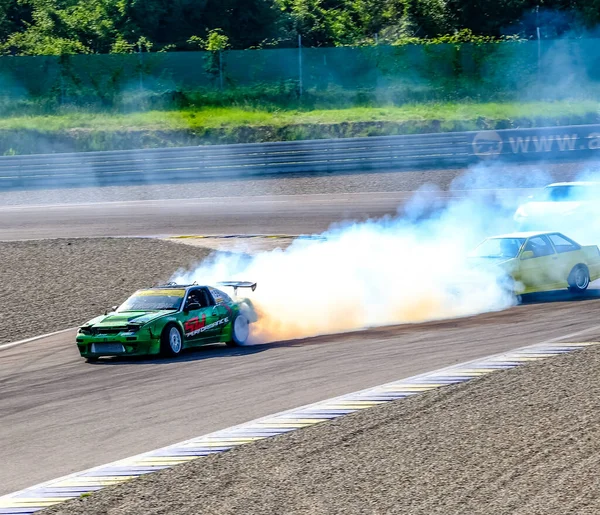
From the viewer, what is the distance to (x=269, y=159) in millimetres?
30641

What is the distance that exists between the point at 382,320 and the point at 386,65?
23.2 meters

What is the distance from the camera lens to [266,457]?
885 centimetres

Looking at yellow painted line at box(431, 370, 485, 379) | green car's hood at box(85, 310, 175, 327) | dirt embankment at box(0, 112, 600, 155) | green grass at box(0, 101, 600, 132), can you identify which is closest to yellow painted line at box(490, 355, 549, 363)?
yellow painted line at box(431, 370, 485, 379)

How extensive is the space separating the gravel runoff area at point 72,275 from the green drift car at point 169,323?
6.99ft

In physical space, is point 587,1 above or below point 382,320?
above

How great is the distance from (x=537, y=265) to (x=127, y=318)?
734 cm

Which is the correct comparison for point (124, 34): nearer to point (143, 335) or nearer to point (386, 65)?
point (386, 65)

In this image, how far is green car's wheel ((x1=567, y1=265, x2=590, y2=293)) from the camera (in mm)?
18031

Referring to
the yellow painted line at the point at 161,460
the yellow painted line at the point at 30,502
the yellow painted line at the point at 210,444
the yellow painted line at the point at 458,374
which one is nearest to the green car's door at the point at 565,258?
the yellow painted line at the point at 458,374

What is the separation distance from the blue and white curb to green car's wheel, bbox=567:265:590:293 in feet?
15.1

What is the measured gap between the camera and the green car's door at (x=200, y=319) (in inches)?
558

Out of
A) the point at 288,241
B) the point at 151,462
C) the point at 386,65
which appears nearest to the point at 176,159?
the point at 288,241

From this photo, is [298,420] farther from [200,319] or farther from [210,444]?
[200,319]

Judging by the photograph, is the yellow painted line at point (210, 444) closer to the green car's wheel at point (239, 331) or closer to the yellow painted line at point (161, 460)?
the yellow painted line at point (161, 460)
